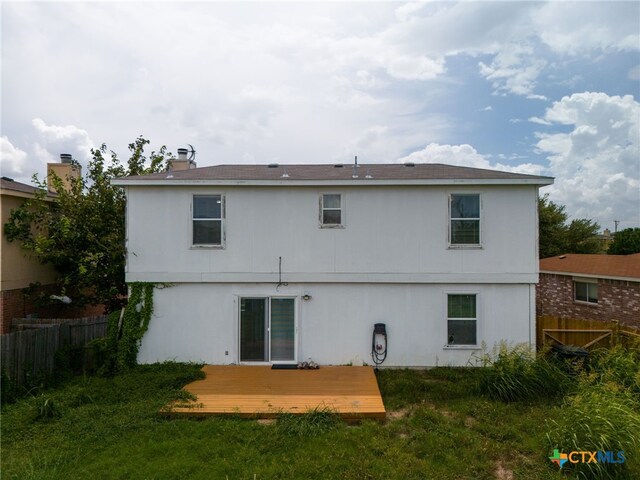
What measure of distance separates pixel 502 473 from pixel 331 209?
617 cm

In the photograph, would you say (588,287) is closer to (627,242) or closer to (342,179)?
(342,179)

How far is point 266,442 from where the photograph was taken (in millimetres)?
5301

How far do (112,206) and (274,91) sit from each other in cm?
671

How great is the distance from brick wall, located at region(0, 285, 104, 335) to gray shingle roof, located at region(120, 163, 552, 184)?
4.61 meters

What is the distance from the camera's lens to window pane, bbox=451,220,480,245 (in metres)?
8.90

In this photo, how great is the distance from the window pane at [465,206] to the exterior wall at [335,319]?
179 centimetres

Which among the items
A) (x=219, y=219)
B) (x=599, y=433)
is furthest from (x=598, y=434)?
(x=219, y=219)

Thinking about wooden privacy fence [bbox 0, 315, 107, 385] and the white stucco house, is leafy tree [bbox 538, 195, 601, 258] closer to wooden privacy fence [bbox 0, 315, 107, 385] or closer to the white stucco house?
the white stucco house

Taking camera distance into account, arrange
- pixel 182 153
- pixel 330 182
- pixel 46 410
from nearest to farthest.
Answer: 1. pixel 46 410
2. pixel 330 182
3. pixel 182 153

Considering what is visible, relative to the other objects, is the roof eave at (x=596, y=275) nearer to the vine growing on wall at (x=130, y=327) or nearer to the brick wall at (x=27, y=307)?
the vine growing on wall at (x=130, y=327)

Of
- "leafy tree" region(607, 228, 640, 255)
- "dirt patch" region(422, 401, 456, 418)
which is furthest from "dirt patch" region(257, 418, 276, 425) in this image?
"leafy tree" region(607, 228, 640, 255)

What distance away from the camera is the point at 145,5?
9492 mm

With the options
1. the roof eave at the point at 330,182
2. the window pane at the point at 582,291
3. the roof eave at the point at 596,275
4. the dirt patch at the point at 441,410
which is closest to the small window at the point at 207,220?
the roof eave at the point at 330,182

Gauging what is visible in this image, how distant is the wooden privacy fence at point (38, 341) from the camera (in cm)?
730
